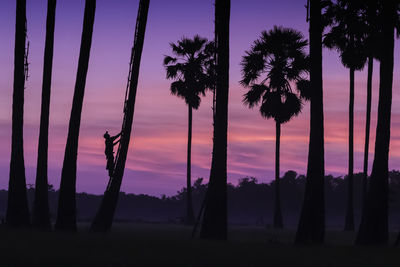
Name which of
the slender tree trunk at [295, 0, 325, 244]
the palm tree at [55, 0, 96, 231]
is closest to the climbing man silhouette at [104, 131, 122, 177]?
the palm tree at [55, 0, 96, 231]

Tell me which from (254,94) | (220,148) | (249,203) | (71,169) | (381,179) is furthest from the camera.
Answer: (249,203)

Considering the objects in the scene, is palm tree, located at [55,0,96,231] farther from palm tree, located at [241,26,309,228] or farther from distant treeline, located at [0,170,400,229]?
distant treeline, located at [0,170,400,229]

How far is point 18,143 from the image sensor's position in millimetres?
27031

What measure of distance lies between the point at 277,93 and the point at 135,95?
22.3 m

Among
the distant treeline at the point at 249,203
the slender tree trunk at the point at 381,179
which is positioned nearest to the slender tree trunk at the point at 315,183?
→ the slender tree trunk at the point at 381,179

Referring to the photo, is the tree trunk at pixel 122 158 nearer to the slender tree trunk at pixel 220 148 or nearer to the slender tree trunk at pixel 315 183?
the slender tree trunk at pixel 220 148

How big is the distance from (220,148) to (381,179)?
5698mm

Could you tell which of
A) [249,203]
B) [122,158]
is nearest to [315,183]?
[122,158]

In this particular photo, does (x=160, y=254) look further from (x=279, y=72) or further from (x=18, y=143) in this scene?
(x=279, y=72)

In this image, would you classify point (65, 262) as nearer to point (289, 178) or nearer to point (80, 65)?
point (80, 65)

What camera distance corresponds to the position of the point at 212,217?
24.5m

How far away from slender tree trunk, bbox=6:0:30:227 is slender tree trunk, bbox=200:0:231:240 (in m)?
7.23

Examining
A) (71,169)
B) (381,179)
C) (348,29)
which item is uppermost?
(348,29)

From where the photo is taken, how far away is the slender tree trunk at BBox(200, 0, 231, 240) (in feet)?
80.2
